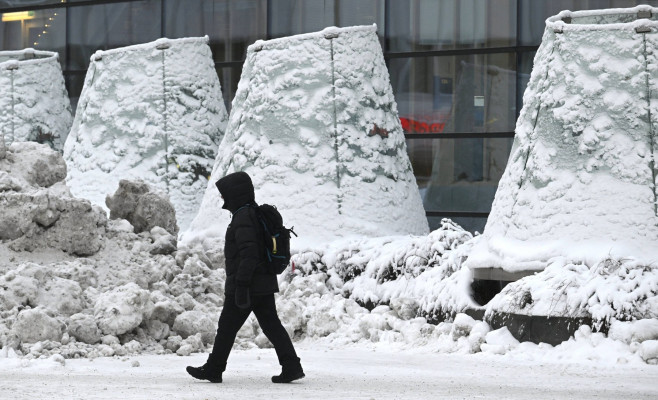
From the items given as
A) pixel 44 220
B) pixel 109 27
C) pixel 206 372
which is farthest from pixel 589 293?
pixel 109 27

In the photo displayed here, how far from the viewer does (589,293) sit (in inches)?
390

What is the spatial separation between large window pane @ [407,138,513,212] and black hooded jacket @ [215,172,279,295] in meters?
9.50

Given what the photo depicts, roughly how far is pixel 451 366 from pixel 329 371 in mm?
952

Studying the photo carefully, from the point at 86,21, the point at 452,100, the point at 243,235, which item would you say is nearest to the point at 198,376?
the point at 243,235

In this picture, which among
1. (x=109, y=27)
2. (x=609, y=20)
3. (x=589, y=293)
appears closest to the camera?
(x=589, y=293)

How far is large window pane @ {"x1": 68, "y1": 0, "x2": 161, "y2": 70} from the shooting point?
20422 mm

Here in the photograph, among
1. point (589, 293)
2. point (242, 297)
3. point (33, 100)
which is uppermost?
point (33, 100)

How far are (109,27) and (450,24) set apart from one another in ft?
19.5

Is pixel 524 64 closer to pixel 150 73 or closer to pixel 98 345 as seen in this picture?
pixel 150 73

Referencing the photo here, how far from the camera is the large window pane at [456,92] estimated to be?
17.6m

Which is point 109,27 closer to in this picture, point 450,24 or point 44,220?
point 450,24

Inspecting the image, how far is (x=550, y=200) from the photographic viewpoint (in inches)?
428

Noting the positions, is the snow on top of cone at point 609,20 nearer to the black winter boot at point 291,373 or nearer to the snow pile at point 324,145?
the snow pile at point 324,145

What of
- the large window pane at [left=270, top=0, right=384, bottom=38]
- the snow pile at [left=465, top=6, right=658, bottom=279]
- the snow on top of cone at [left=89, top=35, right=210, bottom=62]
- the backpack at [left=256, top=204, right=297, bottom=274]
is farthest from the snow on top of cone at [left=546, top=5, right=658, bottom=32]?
the large window pane at [left=270, top=0, right=384, bottom=38]
